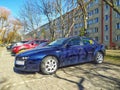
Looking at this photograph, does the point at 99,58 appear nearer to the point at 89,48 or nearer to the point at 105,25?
the point at 89,48

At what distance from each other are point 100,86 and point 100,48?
4.56m

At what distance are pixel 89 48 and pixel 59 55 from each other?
1.86 metres

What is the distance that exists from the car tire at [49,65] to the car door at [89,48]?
1.81 m

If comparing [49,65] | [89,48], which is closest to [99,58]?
[89,48]

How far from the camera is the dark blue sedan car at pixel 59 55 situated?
8.04 m

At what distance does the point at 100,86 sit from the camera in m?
6.05

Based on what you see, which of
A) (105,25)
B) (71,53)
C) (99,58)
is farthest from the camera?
(105,25)

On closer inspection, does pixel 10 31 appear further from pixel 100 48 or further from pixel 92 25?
pixel 100 48

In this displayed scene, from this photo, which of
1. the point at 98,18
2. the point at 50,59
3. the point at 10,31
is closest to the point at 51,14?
the point at 50,59

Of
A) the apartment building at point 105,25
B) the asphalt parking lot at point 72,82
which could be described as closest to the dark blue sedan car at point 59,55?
the asphalt parking lot at point 72,82

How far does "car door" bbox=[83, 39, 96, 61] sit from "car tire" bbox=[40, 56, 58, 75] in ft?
5.93

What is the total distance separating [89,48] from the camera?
32.1 ft

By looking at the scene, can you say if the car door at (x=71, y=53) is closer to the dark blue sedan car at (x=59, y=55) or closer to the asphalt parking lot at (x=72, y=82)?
the dark blue sedan car at (x=59, y=55)

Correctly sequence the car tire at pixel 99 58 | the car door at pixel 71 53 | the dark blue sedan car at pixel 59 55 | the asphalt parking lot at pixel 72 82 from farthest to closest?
the car tire at pixel 99 58
the car door at pixel 71 53
the dark blue sedan car at pixel 59 55
the asphalt parking lot at pixel 72 82
